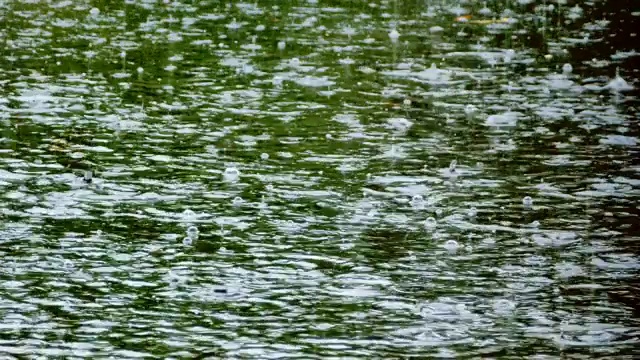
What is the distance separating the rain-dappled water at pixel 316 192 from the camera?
21.8 feet

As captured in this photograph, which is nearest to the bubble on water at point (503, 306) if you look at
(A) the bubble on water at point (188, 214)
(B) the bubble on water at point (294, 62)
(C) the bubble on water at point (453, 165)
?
(A) the bubble on water at point (188, 214)

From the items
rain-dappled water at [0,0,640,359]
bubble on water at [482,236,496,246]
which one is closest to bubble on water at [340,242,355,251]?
→ rain-dappled water at [0,0,640,359]

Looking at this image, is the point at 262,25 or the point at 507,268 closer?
the point at 507,268

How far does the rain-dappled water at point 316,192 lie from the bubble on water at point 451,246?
2cm

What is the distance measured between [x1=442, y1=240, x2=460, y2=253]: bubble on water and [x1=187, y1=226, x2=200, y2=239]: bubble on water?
4.99ft

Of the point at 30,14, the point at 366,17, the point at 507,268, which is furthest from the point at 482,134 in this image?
the point at 30,14

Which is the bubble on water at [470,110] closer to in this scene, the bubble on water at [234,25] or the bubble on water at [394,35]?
the bubble on water at [394,35]

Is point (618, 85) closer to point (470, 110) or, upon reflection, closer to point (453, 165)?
point (470, 110)

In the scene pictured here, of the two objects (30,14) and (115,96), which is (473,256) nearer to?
(115,96)

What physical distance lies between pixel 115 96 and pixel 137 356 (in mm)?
6538

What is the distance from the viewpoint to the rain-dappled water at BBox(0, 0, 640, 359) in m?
6.65

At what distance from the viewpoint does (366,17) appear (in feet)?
58.2

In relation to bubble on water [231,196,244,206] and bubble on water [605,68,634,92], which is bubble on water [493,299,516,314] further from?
bubble on water [605,68,634,92]

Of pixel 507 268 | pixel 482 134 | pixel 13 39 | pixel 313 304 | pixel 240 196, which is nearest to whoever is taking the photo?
pixel 313 304
